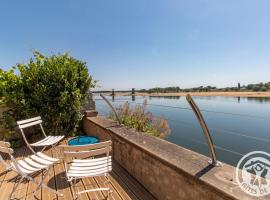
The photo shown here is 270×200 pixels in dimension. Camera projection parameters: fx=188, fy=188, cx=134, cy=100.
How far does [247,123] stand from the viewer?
669cm

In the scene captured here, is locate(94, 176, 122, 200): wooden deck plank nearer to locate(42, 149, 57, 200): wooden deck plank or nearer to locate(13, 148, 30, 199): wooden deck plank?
locate(42, 149, 57, 200): wooden deck plank

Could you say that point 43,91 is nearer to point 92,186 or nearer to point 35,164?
point 35,164

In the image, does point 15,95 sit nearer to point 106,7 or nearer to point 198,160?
point 198,160

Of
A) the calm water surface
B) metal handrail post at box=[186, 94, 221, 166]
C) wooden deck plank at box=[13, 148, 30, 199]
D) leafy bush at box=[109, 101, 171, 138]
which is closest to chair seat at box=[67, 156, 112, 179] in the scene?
wooden deck plank at box=[13, 148, 30, 199]

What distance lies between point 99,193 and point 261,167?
1856mm

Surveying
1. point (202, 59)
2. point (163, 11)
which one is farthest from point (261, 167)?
point (202, 59)

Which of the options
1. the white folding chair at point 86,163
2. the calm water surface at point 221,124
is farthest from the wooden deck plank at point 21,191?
the calm water surface at point 221,124

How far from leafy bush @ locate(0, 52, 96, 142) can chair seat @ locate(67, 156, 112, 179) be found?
249 cm

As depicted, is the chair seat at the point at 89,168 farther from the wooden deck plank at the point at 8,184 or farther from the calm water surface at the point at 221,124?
the calm water surface at the point at 221,124

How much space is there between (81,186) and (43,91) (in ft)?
8.64

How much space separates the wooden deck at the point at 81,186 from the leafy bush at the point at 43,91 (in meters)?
1.63

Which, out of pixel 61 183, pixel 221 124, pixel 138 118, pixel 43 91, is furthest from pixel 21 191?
pixel 221 124

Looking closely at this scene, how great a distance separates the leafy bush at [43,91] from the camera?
4.34m

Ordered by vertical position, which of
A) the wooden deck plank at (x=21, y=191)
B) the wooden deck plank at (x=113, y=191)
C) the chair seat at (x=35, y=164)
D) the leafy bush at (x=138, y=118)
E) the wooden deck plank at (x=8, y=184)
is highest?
the leafy bush at (x=138, y=118)
